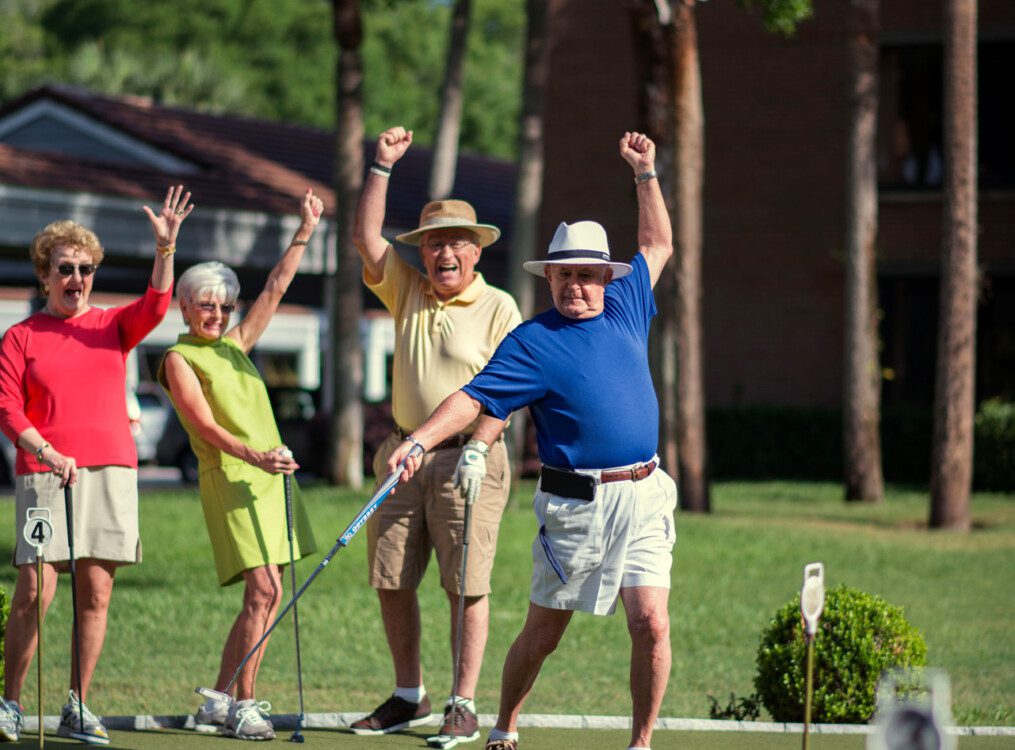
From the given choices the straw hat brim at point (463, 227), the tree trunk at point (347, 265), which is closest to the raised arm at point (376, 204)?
the straw hat brim at point (463, 227)

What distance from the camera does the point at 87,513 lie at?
6.57 m

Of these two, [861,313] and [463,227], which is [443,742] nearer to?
[463,227]

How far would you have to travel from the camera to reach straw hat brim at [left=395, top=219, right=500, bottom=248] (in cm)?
700

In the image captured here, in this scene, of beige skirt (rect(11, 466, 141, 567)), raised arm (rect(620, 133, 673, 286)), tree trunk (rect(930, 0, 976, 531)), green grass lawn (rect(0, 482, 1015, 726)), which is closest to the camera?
beige skirt (rect(11, 466, 141, 567))

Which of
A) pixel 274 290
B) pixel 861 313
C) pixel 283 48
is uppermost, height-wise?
pixel 283 48

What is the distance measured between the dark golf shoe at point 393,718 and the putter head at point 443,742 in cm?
41

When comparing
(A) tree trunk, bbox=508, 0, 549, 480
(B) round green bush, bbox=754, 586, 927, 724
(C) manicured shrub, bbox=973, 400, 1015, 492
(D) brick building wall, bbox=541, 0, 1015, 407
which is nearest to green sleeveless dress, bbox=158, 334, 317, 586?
(B) round green bush, bbox=754, 586, 927, 724

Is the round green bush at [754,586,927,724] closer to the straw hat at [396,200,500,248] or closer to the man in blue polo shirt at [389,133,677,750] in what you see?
the man in blue polo shirt at [389,133,677,750]

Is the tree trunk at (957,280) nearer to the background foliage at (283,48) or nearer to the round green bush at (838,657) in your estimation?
the round green bush at (838,657)

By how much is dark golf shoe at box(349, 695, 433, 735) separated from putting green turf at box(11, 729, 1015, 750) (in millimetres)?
84

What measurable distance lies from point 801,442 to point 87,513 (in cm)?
1908

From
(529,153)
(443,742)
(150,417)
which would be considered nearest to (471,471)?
(443,742)

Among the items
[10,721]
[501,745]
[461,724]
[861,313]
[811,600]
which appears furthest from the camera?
[861,313]

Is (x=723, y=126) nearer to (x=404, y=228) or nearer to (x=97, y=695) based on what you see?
(x=404, y=228)
